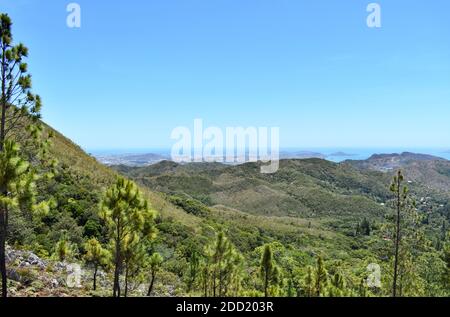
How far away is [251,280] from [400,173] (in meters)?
16.1

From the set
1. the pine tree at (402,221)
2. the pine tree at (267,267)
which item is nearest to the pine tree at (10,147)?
the pine tree at (267,267)

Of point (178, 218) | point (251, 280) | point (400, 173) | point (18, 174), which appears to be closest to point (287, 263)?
point (178, 218)

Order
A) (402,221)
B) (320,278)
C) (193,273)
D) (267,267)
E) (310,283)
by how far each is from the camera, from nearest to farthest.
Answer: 1. (267,267)
2. (320,278)
3. (310,283)
4. (402,221)
5. (193,273)

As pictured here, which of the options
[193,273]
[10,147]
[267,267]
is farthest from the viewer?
[193,273]

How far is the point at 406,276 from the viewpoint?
19531mm

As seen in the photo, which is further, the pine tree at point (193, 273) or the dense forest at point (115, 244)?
the pine tree at point (193, 273)

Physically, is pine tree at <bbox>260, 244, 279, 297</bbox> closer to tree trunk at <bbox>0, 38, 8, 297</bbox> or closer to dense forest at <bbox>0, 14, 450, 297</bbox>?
dense forest at <bbox>0, 14, 450, 297</bbox>

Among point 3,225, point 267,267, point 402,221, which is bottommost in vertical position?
point 267,267

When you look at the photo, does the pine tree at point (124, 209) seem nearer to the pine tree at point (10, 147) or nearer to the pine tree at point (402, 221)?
the pine tree at point (10, 147)

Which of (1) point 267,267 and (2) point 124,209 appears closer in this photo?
(2) point 124,209

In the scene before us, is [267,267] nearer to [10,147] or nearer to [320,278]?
[320,278]

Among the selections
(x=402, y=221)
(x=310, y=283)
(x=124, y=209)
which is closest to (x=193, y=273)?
(x=310, y=283)

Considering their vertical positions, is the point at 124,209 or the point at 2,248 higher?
the point at 124,209

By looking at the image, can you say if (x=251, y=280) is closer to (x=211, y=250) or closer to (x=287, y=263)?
(x=211, y=250)
